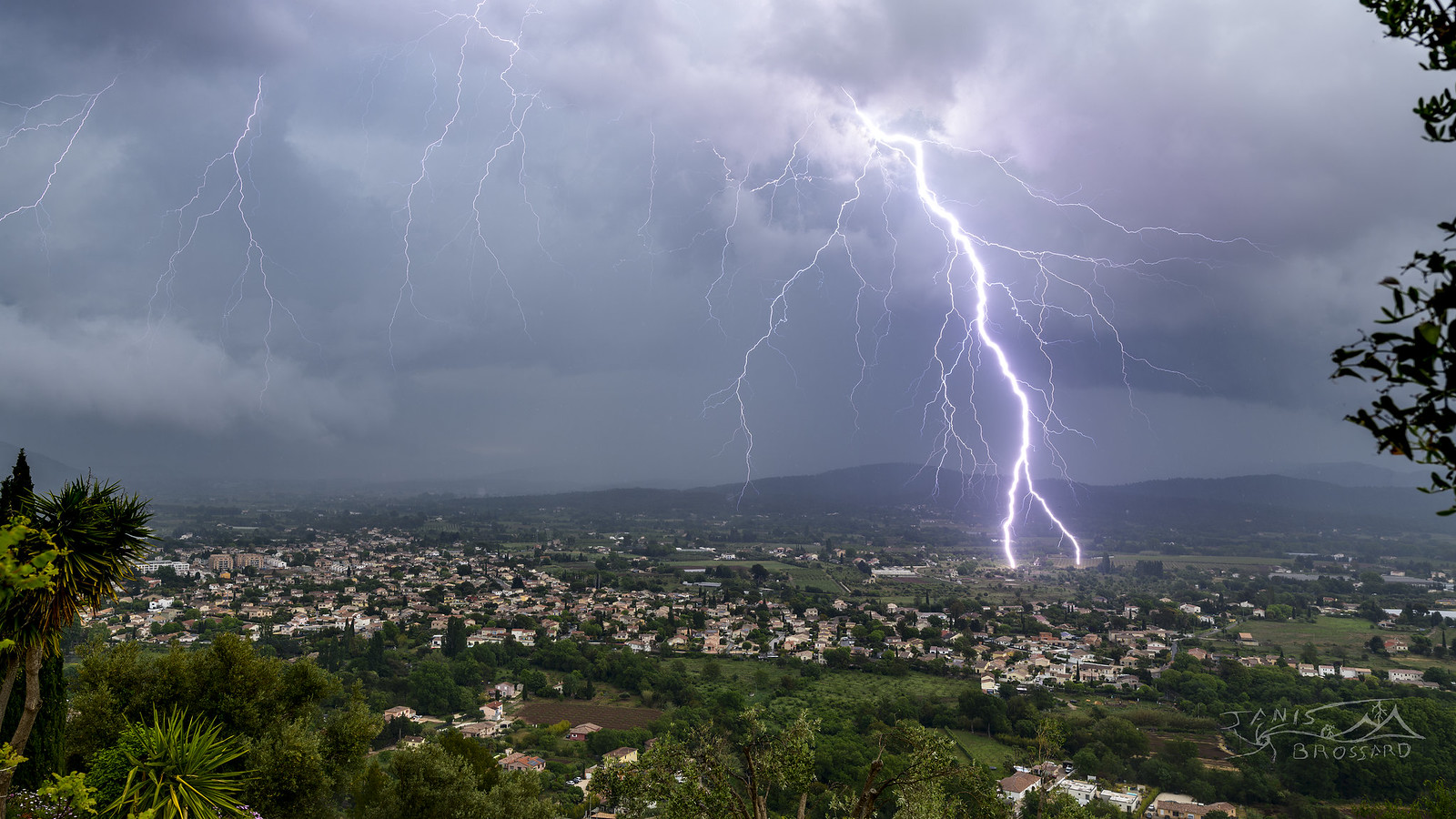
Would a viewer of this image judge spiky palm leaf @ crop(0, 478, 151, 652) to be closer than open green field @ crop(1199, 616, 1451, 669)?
Yes

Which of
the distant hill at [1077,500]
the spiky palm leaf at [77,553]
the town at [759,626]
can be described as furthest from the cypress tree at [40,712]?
the distant hill at [1077,500]

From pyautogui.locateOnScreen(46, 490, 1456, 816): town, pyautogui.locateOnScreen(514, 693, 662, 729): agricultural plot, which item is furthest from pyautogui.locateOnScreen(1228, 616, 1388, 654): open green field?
pyautogui.locateOnScreen(514, 693, 662, 729): agricultural plot

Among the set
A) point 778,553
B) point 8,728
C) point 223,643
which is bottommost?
point 778,553

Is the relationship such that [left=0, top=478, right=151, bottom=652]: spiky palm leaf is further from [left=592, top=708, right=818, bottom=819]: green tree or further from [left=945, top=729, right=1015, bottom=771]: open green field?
[left=945, top=729, right=1015, bottom=771]: open green field

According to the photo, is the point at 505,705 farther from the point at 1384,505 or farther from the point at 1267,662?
the point at 1384,505

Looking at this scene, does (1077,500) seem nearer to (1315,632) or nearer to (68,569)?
(1315,632)

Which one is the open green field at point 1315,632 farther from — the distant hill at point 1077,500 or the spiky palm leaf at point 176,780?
the distant hill at point 1077,500

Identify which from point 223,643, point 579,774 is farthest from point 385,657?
point 223,643
